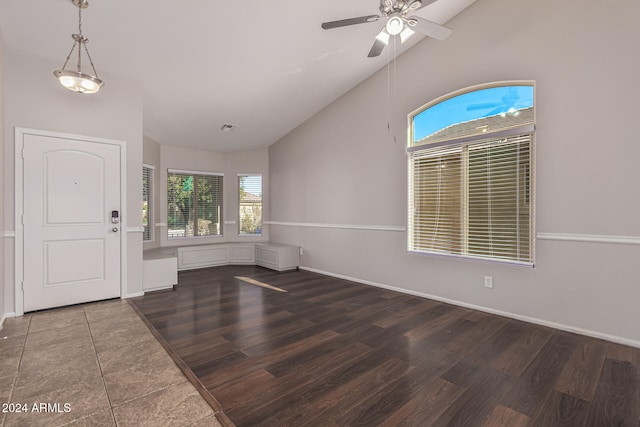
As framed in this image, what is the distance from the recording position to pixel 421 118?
4230 mm

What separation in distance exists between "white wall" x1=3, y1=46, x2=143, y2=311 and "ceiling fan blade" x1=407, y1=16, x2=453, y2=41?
3.64m

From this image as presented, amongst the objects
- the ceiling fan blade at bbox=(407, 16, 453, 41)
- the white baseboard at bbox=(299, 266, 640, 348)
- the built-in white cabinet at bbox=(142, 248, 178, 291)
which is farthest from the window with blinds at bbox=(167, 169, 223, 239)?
the ceiling fan blade at bbox=(407, 16, 453, 41)

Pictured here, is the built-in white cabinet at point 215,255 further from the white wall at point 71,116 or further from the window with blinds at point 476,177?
the window with blinds at point 476,177

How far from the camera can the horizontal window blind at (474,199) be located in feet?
10.9

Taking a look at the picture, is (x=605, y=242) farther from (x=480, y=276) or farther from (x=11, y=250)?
(x=11, y=250)

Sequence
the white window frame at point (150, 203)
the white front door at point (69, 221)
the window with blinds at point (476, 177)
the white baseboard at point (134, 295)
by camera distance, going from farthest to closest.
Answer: the white window frame at point (150, 203)
the white baseboard at point (134, 295)
the white front door at point (69, 221)
the window with blinds at point (476, 177)

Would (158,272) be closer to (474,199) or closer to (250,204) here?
(250,204)

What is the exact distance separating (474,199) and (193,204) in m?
5.77

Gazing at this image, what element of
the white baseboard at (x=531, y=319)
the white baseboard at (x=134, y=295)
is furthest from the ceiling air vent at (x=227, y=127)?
the white baseboard at (x=531, y=319)

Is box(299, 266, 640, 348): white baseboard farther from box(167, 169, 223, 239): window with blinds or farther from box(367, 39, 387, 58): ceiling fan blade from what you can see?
box(167, 169, 223, 239): window with blinds

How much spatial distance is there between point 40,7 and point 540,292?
564 cm

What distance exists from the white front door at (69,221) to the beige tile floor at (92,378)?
1.79 ft

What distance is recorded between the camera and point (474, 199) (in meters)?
3.71

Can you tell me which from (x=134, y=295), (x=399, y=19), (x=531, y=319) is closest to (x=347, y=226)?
(x=531, y=319)
